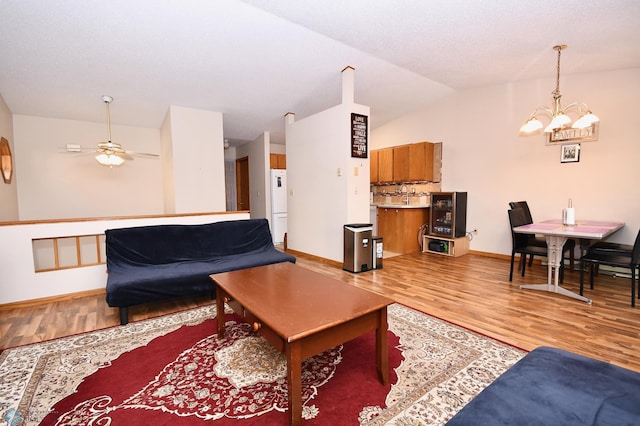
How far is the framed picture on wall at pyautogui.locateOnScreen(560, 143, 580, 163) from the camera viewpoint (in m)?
4.14

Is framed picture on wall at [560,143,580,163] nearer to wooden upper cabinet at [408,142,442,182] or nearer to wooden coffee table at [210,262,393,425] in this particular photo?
wooden upper cabinet at [408,142,442,182]

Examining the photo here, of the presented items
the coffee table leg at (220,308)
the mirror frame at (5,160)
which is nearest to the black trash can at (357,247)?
the coffee table leg at (220,308)

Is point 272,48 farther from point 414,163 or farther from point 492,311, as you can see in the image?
point 492,311

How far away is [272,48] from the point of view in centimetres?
348

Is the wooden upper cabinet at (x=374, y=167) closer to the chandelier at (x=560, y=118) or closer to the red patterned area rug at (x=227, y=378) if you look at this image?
the chandelier at (x=560, y=118)

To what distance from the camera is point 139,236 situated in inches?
126

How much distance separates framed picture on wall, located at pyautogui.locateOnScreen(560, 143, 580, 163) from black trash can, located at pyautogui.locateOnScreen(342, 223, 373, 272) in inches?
120

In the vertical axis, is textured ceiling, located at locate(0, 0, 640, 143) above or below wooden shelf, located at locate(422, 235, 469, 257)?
above

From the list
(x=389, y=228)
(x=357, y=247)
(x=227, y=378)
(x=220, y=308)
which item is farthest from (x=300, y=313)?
(x=389, y=228)

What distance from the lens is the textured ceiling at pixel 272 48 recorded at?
8.86 ft

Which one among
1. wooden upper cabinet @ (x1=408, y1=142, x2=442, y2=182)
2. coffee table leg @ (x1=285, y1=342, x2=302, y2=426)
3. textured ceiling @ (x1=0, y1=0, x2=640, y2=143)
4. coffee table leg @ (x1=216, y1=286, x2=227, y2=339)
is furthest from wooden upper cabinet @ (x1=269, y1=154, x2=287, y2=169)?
coffee table leg @ (x1=285, y1=342, x2=302, y2=426)

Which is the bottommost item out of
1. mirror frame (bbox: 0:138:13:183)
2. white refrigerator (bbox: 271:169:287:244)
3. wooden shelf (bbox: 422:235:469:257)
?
wooden shelf (bbox: 422:235:469:257)

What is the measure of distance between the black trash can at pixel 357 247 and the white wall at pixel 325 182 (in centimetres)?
21

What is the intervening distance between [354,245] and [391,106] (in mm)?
3106
